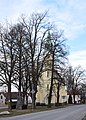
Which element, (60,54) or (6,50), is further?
(60,54)

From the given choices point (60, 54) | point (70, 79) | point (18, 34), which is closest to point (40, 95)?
point (70, 79)

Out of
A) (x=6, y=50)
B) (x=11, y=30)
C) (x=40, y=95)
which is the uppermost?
(x=11, y=30)

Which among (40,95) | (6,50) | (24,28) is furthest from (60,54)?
(40,95)

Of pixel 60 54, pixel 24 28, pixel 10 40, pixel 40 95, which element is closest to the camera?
pixel 10 40

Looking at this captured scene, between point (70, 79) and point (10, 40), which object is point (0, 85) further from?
point (70, 79)

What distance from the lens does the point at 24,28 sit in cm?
5731

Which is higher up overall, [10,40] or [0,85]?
[10,40]

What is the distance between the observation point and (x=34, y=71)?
60156 mm

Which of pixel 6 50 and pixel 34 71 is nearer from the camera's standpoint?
pixel 6 50

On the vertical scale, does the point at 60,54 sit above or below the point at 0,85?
above

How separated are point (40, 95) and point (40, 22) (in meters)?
57.6

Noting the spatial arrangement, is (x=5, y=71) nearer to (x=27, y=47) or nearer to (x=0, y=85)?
(x=0, y=85)

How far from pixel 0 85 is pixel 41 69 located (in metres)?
9.36

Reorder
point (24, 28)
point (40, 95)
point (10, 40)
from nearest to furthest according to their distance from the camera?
point (10, 40) < point (24, 28) < point (40, 95)
